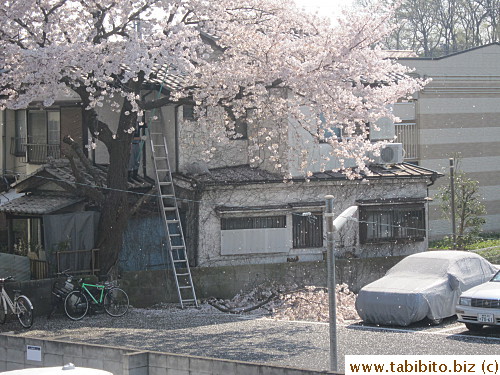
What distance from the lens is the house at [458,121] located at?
36.7 metres

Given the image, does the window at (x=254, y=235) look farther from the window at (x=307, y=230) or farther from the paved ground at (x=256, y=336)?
the paved ground at (x=256, y=336)

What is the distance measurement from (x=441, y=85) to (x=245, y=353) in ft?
85.6

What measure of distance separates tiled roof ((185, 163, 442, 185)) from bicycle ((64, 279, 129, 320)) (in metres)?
4.76

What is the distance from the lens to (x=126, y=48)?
18.7 meters

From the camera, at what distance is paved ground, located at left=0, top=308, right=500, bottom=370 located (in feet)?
45.4

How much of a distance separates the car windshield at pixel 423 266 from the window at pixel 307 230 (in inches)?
251

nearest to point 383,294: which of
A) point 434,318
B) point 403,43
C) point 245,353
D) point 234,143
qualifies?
point 434,318

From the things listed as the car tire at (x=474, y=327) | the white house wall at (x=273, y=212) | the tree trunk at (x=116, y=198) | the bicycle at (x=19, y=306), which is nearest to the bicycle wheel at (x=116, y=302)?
the tree trunk at (x=116, y=198)

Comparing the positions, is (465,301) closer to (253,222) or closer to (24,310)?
(253,222)

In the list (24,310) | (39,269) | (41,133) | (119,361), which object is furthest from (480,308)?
(41,133)

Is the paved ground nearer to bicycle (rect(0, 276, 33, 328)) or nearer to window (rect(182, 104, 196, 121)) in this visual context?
bicycle (rect(0, 276, 33, 328))

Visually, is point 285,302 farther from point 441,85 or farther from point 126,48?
point 441,85

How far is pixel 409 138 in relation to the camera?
36375 mm

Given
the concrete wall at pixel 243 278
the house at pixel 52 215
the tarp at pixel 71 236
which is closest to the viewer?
the concrete wall at pixel 243 278
